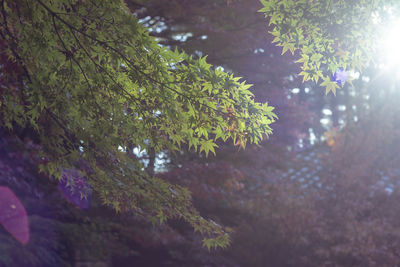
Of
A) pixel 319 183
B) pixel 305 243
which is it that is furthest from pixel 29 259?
pixel 319 183

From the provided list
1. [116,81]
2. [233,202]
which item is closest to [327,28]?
[116,81]

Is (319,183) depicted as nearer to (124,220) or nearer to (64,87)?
(124,220)

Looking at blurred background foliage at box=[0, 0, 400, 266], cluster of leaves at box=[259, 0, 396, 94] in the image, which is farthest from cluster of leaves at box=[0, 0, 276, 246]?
blurred background foliage at box=[0, 0, 400, 266]

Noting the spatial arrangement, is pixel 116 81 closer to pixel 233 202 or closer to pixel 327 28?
pixel 327 28

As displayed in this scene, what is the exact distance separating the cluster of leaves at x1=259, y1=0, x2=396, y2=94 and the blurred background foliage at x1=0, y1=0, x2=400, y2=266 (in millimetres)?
1884

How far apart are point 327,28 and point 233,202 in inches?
379

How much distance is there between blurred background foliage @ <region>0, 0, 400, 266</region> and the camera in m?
7.54

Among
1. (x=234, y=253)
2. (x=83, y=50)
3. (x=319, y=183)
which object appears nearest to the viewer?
(x=83, y=50)

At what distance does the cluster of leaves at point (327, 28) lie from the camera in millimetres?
3197

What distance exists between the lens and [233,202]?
485 inches

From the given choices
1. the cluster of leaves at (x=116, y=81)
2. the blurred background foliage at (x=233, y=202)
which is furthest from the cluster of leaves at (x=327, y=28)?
the blurred background foliage at (x=233, y=202)

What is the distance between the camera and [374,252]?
10.3 m

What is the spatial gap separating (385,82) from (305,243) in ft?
49.9

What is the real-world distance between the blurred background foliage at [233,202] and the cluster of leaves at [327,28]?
74.2 inches
